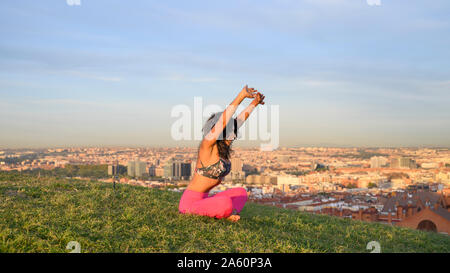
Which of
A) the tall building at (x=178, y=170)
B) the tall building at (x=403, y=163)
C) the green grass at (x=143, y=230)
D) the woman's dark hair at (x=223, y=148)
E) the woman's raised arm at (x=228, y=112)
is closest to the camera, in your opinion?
the green grass at (x=143, y=230)

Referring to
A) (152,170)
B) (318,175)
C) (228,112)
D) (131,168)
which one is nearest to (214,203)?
(228,112)

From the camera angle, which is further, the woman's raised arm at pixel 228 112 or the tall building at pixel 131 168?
the tall building at pixel 131 168

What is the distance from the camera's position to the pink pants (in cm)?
A: 574

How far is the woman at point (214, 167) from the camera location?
556 cm

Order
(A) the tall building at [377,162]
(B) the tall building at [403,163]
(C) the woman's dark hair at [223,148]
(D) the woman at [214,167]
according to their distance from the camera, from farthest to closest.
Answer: (A) the tall building at [377,162] → (B) the tall building at [403,163] → (C) the woman's dark hair at [223,148] → (D) the woman at [214,167]

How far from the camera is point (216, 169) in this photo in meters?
5.70

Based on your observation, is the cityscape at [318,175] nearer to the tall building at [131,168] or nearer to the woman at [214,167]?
the tall building at [131,168]

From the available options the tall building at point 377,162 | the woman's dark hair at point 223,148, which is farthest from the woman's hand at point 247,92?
the tall building at point 377,162

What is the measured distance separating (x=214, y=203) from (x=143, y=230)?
1268 mm

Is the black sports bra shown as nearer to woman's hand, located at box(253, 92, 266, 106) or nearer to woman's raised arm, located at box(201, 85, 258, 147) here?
woman's raised arm, located at box(201, 85, 258, 147)

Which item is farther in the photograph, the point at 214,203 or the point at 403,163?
the point at 403,163

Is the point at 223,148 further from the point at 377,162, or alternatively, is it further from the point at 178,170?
the point at 377,162
